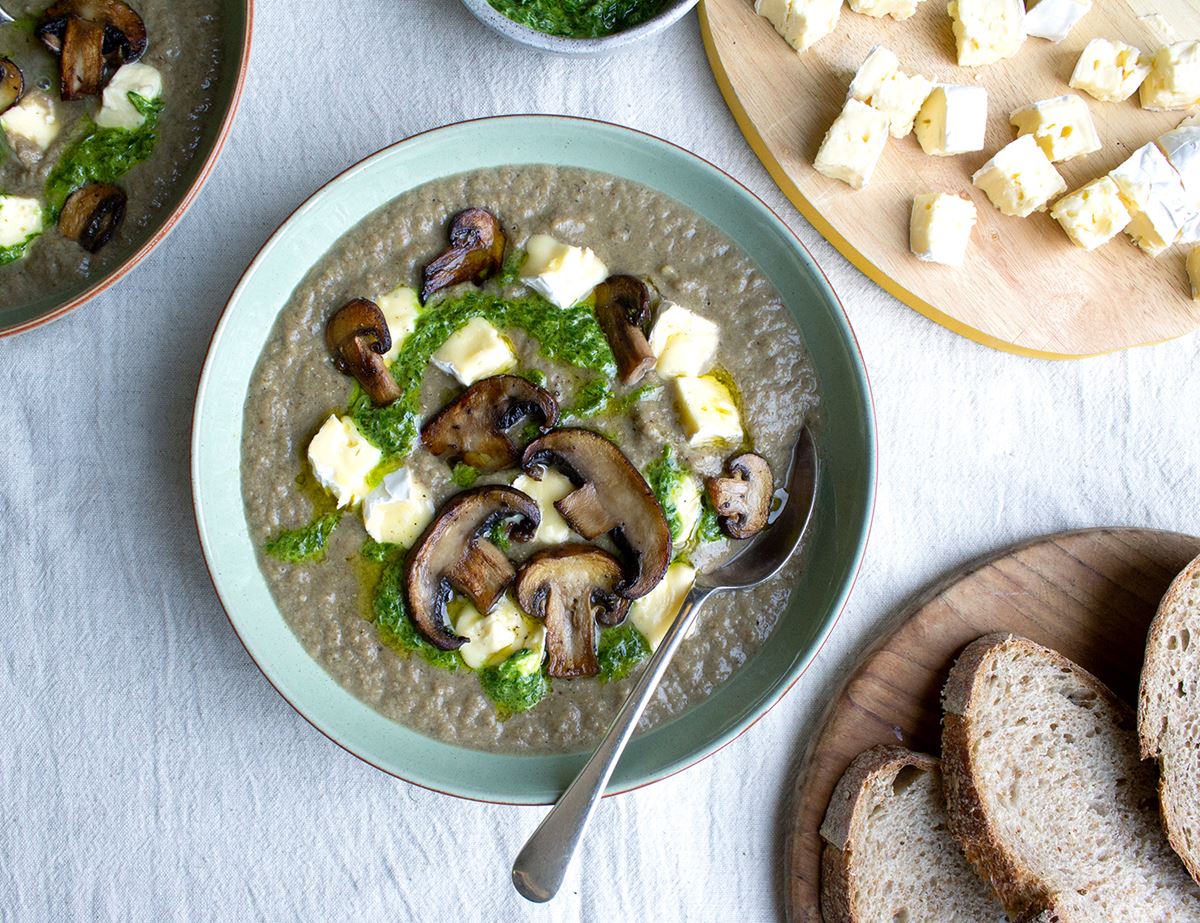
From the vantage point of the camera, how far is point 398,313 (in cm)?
305

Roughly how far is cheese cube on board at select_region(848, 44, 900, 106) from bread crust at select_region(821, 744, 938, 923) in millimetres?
2084

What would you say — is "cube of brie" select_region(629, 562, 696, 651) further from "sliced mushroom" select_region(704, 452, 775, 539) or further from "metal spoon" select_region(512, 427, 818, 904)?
"sliced mushroom" select_region(704, 452, 775, 539)

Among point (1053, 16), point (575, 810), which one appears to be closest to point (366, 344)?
point (575, 810)

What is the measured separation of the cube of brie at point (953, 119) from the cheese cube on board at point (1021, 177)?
0.10 meters

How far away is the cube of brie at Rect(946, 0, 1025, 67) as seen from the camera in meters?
3.27

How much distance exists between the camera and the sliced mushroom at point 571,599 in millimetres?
3027

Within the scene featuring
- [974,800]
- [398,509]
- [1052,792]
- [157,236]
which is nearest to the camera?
[157,236]

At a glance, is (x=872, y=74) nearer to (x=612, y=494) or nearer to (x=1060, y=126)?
(x=1060, y=126)

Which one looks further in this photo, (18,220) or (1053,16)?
(1053,16)

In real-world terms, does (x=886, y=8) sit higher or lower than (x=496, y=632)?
higher

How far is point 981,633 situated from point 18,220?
3.26 meters

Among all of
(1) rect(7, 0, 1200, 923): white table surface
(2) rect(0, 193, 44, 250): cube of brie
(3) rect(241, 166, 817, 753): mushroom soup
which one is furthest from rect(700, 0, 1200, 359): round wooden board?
(2) rect(0, 193, 44, 250): cube of brie

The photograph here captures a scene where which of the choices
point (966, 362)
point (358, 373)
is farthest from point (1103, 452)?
point (358, 373)

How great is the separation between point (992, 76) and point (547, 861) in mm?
2899
